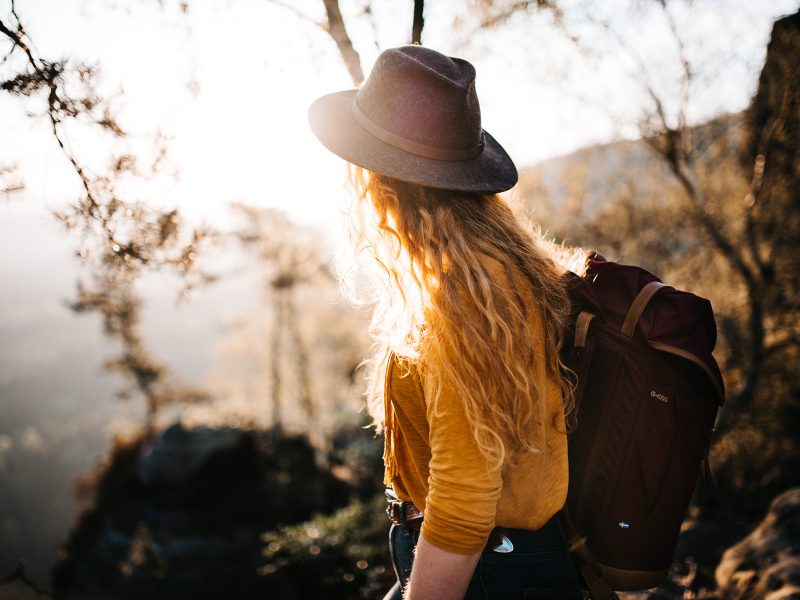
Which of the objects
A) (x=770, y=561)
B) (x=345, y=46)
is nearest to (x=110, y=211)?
(x=345, y=46)

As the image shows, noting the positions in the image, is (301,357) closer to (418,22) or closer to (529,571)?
(418,22)

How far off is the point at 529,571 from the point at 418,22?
2.68m

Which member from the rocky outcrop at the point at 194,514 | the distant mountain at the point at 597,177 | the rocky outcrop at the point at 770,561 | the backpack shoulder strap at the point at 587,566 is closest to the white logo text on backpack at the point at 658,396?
the backpack shoulder strap at the point at 587,566

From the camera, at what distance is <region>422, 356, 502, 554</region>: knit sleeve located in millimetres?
1035

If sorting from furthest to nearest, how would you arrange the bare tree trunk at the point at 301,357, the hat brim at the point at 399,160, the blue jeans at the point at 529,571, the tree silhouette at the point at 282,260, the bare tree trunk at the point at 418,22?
the bare tree trunk at the point at 301,357 → the tree silhouette at the point at 282,260 → the bare tree trunk at the point at 418,22 → the blue jeans at the point at 529,571 → the hat brim at the point at 399,160

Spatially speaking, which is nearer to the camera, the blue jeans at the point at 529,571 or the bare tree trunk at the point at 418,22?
the blue jeans at the point at 529,571

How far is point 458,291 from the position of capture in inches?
43.9

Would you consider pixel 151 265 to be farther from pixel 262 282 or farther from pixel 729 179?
pixel 262 282

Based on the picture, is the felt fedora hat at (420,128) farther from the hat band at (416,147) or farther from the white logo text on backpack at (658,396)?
the white logo text on backpack at (658,396)

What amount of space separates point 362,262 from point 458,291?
17.2 inches

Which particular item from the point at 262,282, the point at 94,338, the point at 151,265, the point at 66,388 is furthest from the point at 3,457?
the point at 151,265

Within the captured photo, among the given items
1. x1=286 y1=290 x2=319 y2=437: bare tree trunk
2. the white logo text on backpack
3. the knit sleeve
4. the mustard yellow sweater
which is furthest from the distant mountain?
x1=286 y1=290 x2=319 y2=437: bare tree trunk

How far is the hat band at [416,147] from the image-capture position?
A: 4.07ft

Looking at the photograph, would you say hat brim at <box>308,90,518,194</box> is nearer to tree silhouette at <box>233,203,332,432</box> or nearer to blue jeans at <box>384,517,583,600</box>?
blue jeans at <box>384,517,583,600</box>
